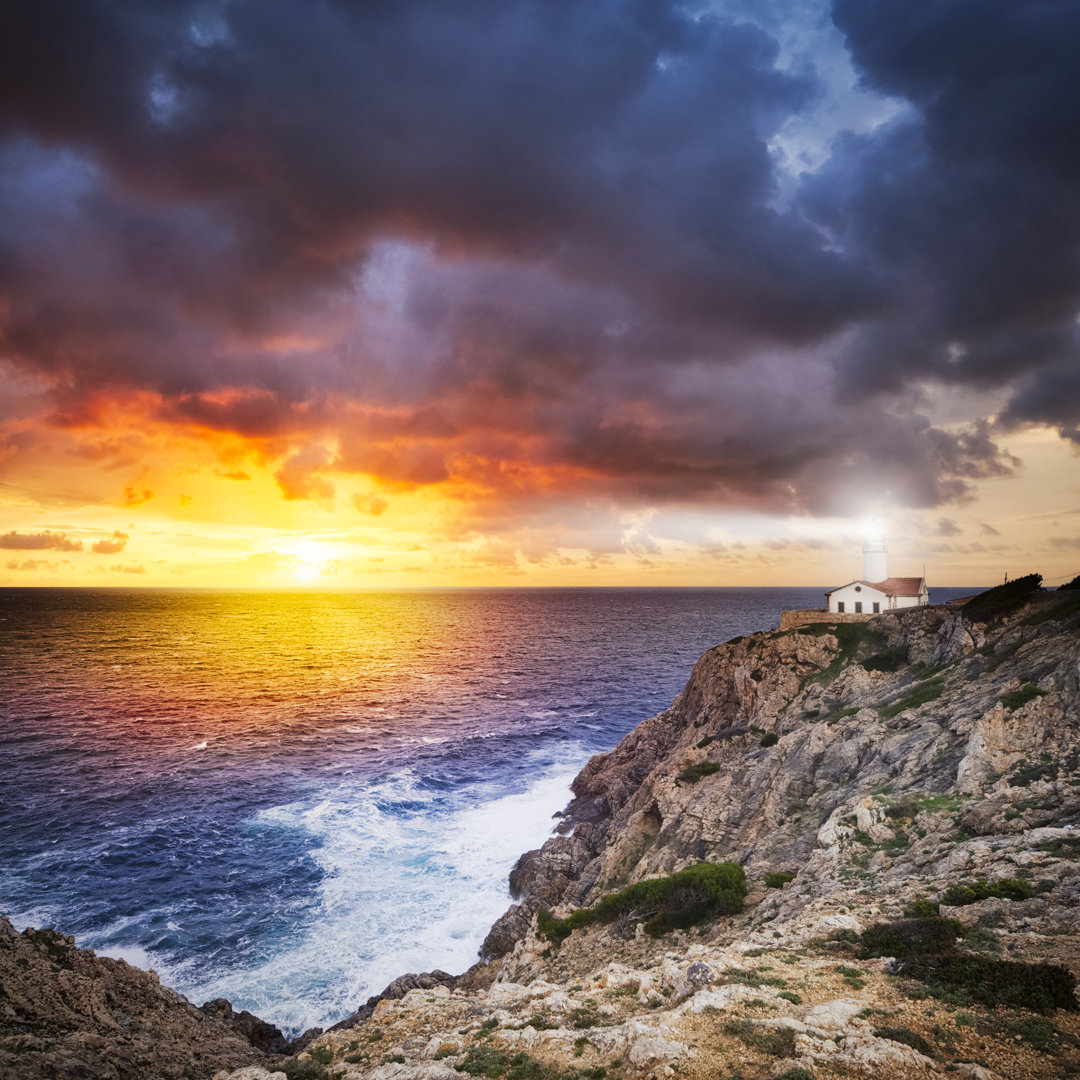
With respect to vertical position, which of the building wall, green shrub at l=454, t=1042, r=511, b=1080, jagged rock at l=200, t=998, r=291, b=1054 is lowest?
jagged rock at l=200, t=998, r=291, b=1054

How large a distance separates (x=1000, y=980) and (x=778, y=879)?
12259mm

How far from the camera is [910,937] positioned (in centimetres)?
1588

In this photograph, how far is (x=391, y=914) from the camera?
3925 cm

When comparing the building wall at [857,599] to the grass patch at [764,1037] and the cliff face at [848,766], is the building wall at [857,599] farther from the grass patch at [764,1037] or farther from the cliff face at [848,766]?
the grass patch at [764,1037]

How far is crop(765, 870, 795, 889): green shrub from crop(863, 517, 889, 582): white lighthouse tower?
57.7 m

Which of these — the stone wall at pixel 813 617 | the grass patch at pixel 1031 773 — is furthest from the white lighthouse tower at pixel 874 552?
the grass patch at pixel 1031 773

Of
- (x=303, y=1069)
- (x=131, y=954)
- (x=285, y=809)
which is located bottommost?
(x=285, y=809)

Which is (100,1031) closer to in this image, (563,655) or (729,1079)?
(729,1079)

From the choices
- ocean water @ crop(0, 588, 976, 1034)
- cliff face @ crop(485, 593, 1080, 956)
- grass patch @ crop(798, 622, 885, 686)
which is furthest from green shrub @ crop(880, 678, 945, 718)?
ocean water @ crop(0, 588, 976, 1034)

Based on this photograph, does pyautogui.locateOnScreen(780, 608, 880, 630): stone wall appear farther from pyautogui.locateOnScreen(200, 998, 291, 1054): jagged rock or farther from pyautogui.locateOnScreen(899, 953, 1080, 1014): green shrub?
pyautogui.locateOnScreen(200, 998, 291, 1054): jagged rock

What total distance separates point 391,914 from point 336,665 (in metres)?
104

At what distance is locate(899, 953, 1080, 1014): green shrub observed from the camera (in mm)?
12188

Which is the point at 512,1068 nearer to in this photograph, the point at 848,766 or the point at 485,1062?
the point at 485,1062

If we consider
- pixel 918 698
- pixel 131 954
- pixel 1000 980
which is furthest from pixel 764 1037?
pixel 131 954
